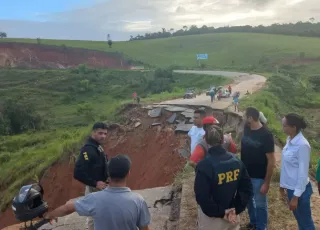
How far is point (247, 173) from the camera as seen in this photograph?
3.54 meters

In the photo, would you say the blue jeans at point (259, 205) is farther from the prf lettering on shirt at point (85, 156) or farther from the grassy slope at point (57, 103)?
the grassy slope at point (57, 103)

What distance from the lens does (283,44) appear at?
5903 centimetres

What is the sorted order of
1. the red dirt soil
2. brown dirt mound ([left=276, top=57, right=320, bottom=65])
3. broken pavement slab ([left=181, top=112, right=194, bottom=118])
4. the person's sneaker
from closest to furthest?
the person's sneaker
the red dirt soil
broken pavement slab ([left=181, top=112, right=194, bottom=118])
brown dirt mound ([left=276, top=57, right=320, bottom=65])

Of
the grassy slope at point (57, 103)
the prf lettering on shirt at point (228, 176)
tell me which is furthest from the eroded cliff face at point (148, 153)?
the prf lettering on shirt at point (228, 176)

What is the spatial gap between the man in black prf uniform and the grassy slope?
882 cm

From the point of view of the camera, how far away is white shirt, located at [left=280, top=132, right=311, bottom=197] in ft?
12.6

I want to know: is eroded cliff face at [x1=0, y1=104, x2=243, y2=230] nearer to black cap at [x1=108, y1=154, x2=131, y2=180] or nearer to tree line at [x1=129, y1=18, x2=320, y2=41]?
black cap at [x1=108, y1=154, x2=131, y2=180]

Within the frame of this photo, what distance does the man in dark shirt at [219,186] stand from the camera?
10.7 ft

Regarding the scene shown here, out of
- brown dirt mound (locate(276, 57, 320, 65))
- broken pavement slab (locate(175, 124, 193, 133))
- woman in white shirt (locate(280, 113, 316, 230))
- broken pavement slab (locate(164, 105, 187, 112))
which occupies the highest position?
woman in white shirt (locate(280, 113, 316, 230))

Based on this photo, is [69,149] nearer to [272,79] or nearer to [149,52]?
[272,79]

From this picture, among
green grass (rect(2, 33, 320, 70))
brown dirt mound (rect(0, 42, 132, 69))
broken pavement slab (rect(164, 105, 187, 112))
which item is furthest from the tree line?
broken pavement slab (rect(164, 105, 187, 112))

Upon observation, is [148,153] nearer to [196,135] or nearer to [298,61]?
[196,135]

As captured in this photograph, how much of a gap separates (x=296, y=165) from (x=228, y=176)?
1.06 m

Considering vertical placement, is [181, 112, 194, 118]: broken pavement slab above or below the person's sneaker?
below
